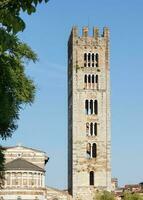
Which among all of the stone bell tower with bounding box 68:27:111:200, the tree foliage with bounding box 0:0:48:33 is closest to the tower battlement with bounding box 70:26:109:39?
the stone bell tower with bounding box 68:27:111:200

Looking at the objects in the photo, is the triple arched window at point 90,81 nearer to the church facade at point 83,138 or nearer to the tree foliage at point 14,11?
the church facade at point 83,138

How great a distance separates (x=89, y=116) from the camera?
9031cm

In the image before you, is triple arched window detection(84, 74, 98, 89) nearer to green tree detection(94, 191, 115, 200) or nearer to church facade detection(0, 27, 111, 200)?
church facade detection(0, 27, 111, 200)

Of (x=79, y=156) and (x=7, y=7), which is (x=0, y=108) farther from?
(x=79, y=156)

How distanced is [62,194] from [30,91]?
5612 cm

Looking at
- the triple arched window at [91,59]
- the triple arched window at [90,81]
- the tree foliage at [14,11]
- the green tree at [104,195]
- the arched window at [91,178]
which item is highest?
the triple arched window at [91,59]

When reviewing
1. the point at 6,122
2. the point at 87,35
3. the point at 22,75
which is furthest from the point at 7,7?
the point at 87,35

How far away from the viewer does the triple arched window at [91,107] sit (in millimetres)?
90750

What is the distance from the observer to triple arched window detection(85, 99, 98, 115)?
90750 millimetres

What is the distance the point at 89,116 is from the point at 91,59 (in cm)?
865

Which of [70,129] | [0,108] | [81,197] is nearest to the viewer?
[0,108]

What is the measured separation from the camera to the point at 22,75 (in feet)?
111

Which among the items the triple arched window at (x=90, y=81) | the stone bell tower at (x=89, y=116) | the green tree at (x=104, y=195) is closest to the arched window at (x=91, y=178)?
the stone bell tower at (x=89, y=116)

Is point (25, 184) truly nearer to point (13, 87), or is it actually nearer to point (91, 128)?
point (91, 128)
